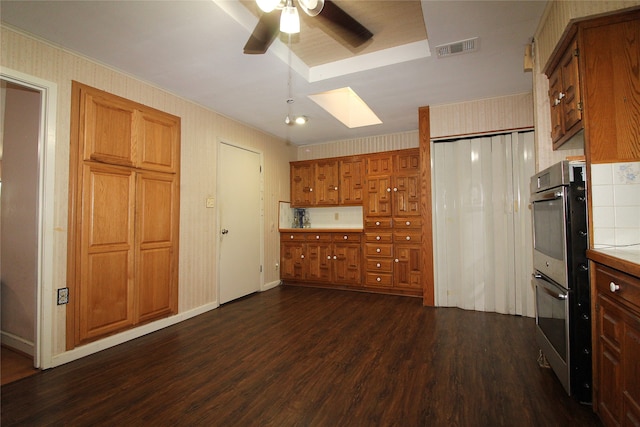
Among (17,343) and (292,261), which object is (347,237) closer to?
(292,261)

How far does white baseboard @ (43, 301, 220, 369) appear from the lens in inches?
86.4

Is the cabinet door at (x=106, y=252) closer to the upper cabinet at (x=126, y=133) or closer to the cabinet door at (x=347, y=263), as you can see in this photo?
the upper cabinet at (x=126, y=133)

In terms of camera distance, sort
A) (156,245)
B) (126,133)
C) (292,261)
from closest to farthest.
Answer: (126,133) → (156,245) → (292,261)

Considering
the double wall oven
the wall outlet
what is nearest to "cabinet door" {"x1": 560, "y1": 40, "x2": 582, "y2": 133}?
the double wall oven

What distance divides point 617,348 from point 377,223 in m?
3.03

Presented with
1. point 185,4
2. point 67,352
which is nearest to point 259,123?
point 185,4

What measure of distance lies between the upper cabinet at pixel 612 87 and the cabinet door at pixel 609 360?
0.83 metres

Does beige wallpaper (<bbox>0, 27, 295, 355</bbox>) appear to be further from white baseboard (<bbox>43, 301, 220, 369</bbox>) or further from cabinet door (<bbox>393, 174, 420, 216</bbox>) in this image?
cabinet door (<bbox>393, 174, 420, 216</bbox>)

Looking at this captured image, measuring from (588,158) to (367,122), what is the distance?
2.90 meters

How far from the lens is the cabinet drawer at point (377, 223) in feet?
13.7

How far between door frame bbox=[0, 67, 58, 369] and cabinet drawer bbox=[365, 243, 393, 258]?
3.45 metres

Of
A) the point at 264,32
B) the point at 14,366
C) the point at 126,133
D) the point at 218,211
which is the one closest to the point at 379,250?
Answer: the point at 218,211

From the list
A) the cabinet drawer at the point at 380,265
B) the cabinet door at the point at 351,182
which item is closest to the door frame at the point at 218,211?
the cabinet door at the point at 351,182

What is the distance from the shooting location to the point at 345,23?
1.71m
